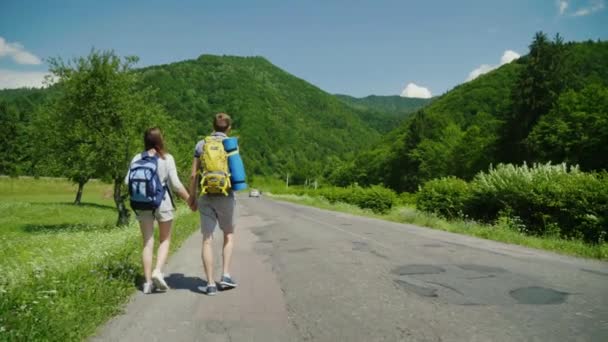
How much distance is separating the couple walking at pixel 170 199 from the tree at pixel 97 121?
561 inches

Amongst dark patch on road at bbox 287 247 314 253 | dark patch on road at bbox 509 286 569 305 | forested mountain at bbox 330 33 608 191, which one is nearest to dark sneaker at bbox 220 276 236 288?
dark patch on road at bbox 509 286 569 305

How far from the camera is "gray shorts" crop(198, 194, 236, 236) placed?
18.9 ft

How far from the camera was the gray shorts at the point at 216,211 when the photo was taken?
5.76 m

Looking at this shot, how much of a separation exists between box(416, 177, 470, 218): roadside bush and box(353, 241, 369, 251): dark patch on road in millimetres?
10712

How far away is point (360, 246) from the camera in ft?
33.6

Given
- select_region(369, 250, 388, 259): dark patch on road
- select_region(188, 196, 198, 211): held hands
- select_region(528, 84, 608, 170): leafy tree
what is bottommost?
select_region(369, 250, 388, 259): dark patch on road

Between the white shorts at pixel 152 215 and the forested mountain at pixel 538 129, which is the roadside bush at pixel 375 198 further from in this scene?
the white shorts at pixel 152 215

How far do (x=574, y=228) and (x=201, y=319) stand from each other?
41.2 ft

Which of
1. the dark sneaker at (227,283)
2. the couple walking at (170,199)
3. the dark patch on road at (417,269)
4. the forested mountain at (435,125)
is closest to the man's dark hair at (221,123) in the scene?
the couple walking at (170,199)

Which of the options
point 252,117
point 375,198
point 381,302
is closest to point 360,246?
point 381,302

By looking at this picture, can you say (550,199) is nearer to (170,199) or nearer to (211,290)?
(211,290)

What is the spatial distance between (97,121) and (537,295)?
62.5ft

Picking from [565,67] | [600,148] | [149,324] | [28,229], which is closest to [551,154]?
[600,148]

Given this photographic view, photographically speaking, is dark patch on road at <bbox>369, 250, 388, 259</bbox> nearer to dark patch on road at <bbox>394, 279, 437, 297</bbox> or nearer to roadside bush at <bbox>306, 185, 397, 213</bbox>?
dark patch on road at <bbox>394, 279, 437, 297</bbox>
